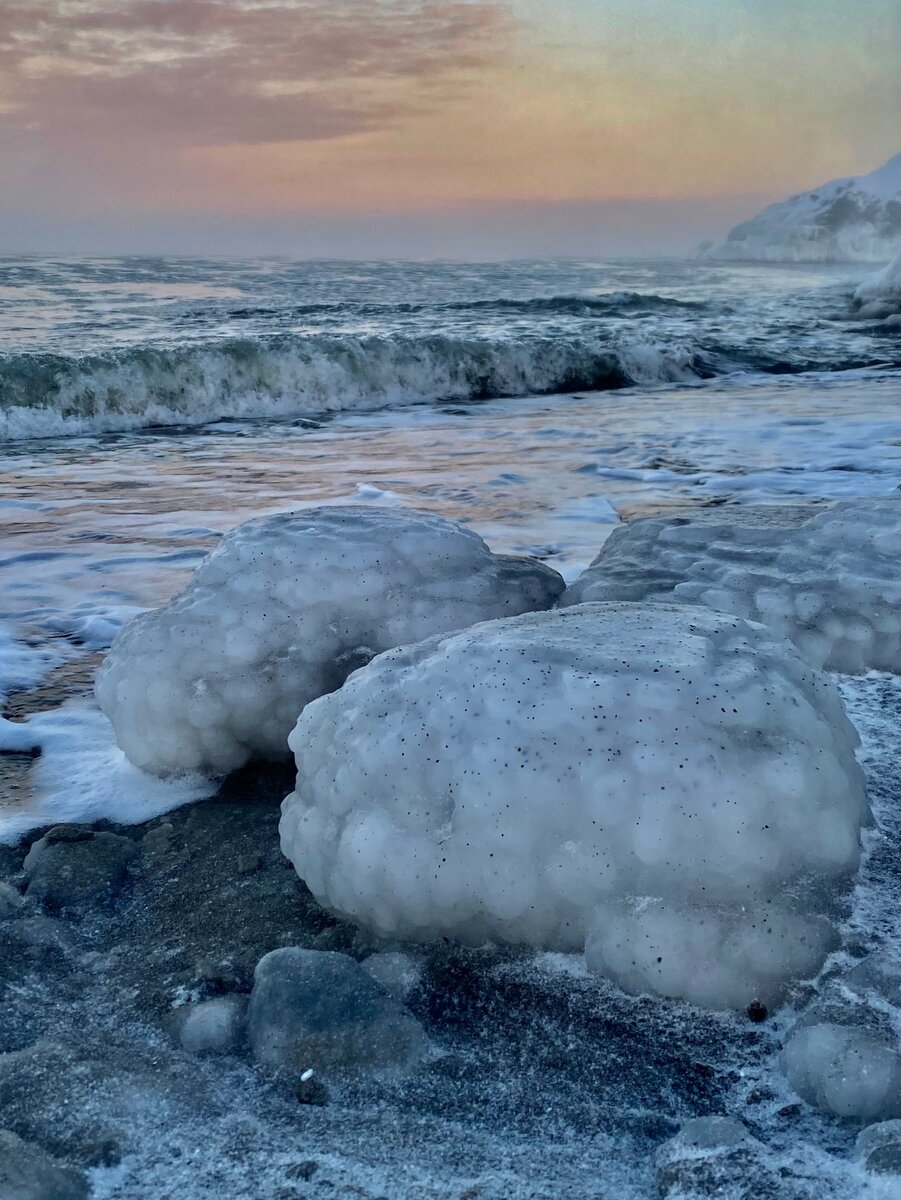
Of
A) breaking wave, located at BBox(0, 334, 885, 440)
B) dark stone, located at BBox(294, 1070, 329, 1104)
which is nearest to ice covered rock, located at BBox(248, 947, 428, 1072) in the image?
dark stone, located at BBox(294, 1070, 329, 1104)

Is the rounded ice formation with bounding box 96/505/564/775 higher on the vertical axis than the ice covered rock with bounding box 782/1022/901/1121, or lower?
higher

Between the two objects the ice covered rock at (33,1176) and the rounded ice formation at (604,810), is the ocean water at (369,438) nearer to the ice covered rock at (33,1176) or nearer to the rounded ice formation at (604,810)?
the ice covered rock at (33,1176)

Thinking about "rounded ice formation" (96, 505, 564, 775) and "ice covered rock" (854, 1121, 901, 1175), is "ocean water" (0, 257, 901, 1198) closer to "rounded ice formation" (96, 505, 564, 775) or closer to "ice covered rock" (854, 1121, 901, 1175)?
"ice covered rock" (854, 1121, 901, 1175)

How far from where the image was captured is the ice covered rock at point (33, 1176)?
108 cm

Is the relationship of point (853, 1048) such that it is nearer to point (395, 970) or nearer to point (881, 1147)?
point (881, 1147)

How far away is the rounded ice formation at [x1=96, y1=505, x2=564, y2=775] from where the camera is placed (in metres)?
2.23

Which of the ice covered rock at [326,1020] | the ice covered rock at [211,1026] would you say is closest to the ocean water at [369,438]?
the ice covered rock at [326,1020]

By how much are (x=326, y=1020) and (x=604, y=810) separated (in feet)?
1.52

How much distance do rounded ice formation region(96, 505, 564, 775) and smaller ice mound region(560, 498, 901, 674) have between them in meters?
0.33

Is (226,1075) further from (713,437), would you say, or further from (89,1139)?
(713,437)

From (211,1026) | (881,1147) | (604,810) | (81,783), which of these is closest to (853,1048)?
(881,1147)

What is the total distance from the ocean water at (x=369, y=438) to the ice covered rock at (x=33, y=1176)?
0.05 metres

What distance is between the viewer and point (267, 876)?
186 centimetres

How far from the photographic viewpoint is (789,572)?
271 cm
